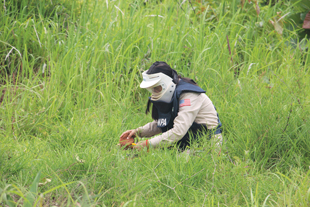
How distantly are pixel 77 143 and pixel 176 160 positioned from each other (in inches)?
44.4

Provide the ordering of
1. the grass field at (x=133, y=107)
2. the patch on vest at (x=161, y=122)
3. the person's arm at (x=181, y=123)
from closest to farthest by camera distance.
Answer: the grass field at (x=133, y=107), the person's arm at (x=181, y=123), the patch on vest at (x=161, y=122)

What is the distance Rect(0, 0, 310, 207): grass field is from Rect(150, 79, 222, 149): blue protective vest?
125mm

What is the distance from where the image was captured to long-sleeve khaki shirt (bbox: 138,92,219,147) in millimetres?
2664

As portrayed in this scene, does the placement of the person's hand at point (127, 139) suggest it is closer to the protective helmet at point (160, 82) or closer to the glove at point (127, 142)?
the glove at point (127, 142)

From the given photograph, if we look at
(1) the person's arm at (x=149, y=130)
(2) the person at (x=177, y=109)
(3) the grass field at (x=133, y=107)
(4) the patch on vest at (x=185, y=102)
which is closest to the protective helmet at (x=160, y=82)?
(2) the person at (x=177, y=109)

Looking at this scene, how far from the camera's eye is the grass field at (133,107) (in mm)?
2180

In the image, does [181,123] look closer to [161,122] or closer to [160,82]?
[161,122]

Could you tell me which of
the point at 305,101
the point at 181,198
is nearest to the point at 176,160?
the point at 181,198

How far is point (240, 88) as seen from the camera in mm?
3682

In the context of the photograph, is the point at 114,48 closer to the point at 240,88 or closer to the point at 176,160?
the point at 240,88

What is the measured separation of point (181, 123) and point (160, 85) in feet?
1.27

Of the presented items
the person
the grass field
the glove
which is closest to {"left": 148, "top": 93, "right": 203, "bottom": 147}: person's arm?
the person

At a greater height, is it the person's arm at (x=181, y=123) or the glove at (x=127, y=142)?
the person's arm at (x=181, y=123)

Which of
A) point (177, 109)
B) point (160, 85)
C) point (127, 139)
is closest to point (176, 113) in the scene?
point (177, 109)
